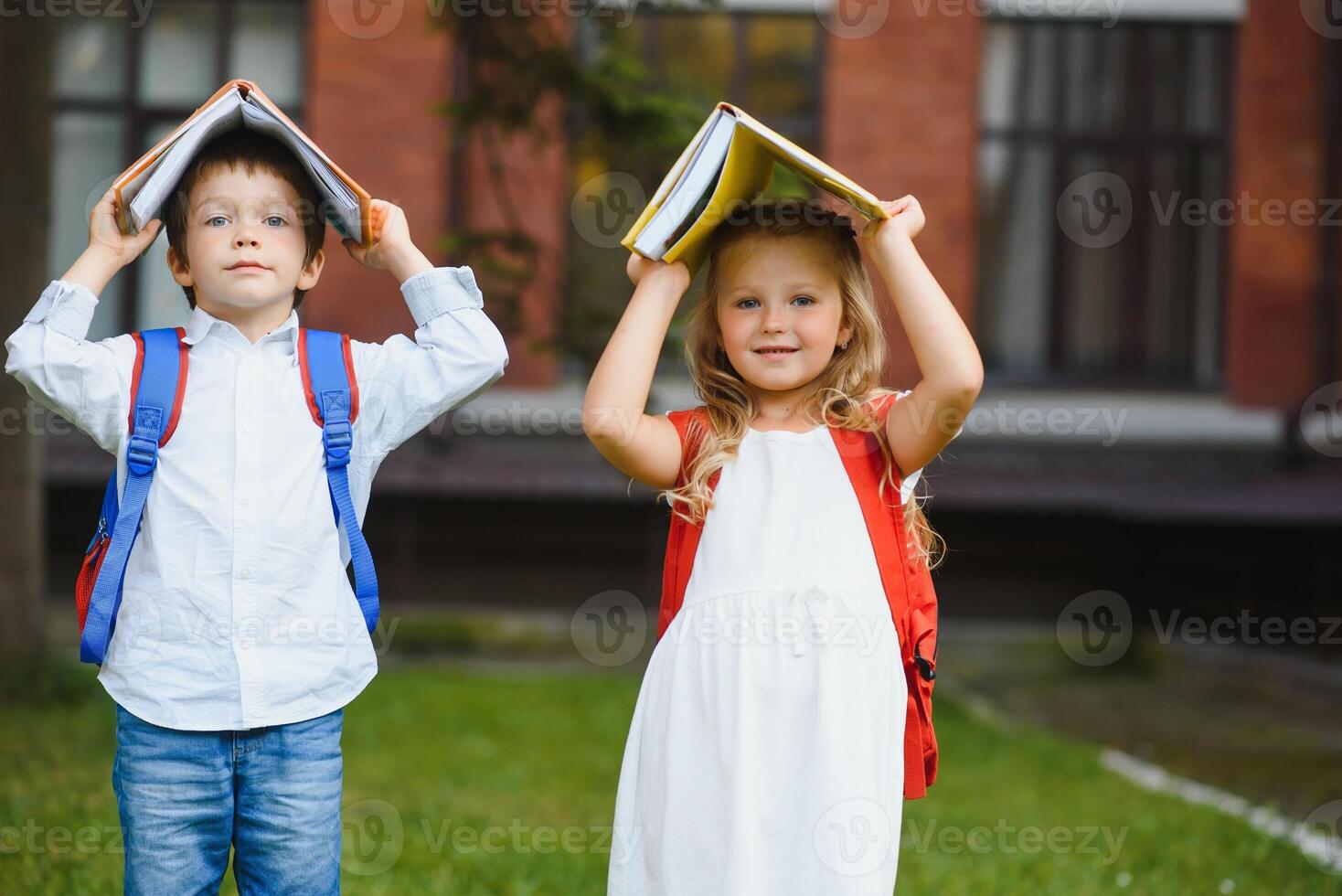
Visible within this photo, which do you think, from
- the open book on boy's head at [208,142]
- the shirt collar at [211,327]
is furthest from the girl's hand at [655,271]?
the shirt collar at [211,327]

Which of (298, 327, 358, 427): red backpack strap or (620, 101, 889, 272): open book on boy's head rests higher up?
(620, 101, 889, 272): open book on boy's head

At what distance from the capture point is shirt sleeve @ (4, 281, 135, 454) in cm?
226

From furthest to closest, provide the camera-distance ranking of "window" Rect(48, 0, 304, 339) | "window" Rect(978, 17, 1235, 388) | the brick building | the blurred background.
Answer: "window" Rect(978, 17, 1235, 388) < "window" Rect(48, 0, 304, 339) < the brick building < the blurred background

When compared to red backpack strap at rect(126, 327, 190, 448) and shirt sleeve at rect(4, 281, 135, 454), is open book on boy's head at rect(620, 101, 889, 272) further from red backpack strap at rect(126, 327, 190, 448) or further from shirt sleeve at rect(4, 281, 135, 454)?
shirt sleeve at rect(4, 281, 135, 454)

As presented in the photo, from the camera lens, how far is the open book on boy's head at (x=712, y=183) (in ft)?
7.71

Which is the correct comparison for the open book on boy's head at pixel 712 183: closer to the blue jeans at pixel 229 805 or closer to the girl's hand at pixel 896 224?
the girl's hand at pixel 896 224

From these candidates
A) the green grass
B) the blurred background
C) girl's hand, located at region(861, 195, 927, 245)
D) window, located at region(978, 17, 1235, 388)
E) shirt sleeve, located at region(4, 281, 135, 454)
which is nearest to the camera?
shirt sleeve, located at region(4, 281, 135, 454)

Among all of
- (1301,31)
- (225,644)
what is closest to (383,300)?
(1301,31)

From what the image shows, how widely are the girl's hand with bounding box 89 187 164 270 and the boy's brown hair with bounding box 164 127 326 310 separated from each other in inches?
1.8

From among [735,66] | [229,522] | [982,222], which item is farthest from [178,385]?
[982,222]

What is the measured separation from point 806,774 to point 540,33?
4.05m

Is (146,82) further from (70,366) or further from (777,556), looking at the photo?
(777,556)

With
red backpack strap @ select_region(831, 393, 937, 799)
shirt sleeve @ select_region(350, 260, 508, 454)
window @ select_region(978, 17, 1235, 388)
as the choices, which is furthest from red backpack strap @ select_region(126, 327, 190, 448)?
window @ select_region(978, 17, 1235, 388)

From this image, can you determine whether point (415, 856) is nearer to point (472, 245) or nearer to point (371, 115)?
point (472, 245)
